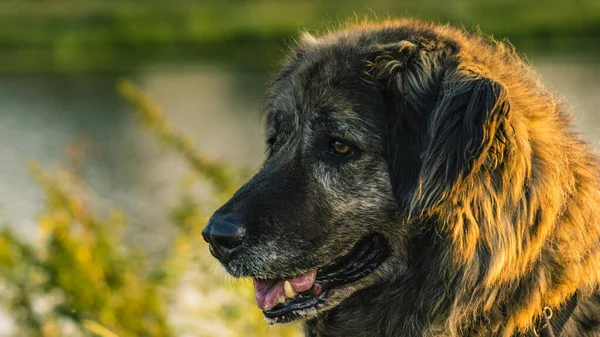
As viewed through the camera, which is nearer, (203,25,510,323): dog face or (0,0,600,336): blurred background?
Result: (203,25,510,323): dog face

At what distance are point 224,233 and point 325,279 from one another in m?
0.57

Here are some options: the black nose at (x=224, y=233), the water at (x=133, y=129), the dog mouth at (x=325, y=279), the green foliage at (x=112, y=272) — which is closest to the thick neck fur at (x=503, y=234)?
the dog mouth at (x=325, y=279)

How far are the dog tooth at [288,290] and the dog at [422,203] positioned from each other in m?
0.02

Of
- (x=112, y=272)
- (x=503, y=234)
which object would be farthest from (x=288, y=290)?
(x=112, y=272)

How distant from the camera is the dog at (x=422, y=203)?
3.60 metres

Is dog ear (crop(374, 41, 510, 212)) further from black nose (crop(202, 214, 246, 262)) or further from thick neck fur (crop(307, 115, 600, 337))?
black nose (crop(202, 214, 246, 262))

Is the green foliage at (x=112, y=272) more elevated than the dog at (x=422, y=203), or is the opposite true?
the green foliage at (x=112, y=272)

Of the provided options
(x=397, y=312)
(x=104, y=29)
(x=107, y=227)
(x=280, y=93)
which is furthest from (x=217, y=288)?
(x=104, y=29)

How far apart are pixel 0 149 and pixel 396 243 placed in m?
22.0

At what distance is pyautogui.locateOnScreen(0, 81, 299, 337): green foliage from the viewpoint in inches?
249

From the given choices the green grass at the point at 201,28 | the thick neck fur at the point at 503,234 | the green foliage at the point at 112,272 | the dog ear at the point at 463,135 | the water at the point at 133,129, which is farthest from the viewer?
the green grass at the point at 201,28

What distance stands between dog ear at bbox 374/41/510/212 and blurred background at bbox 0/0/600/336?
1088 mm

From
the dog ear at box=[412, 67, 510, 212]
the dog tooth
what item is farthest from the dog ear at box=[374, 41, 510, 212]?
the dog tooth

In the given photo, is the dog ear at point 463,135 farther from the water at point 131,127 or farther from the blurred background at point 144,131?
the water at point 131,127
